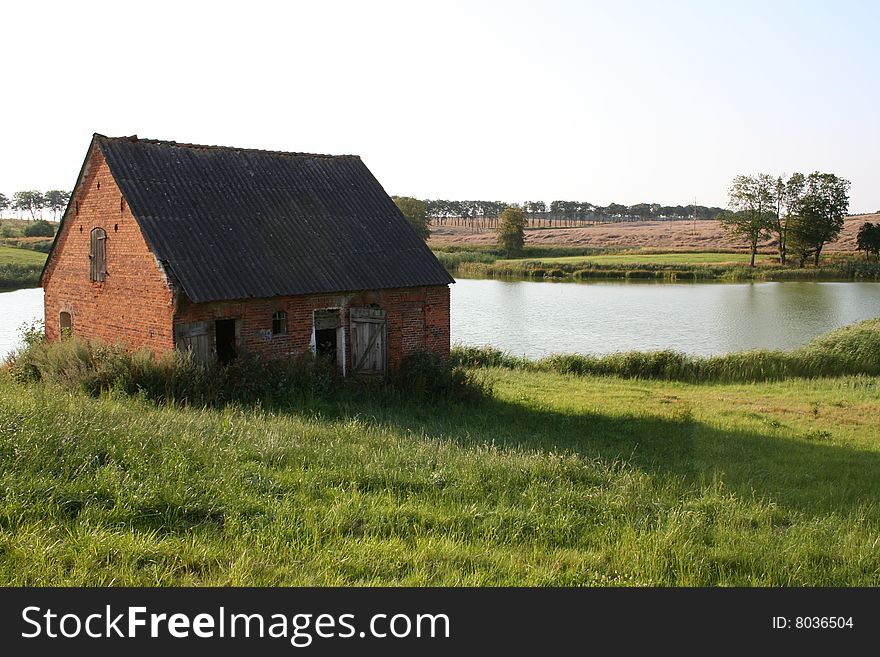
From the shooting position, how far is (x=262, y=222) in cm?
1781

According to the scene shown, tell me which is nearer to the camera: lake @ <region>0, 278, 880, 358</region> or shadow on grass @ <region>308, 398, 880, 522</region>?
shadow on grass @ <region>308, 398, 880, 522</region>

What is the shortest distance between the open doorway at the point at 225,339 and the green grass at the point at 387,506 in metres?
4.44

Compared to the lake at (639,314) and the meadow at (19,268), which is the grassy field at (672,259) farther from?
the meadow at (19,268)

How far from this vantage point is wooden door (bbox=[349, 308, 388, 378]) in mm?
17656

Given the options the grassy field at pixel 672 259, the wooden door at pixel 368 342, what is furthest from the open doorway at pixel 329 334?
the grassy field at pixel 672 259

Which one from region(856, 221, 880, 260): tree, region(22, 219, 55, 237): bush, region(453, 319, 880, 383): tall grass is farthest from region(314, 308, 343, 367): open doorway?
region(22, 219, 55, 237): bush

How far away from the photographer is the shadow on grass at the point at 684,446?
392 inches

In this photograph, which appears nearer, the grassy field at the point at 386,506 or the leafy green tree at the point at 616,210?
the grassy field at the point at 386,506

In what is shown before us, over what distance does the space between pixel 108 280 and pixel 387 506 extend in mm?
11886

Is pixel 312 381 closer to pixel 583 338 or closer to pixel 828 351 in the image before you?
pixel 828 351

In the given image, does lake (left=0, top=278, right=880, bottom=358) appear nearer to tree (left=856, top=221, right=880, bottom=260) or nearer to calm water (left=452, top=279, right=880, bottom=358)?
calm water (left=452, top=279, right=880, bottom=358)

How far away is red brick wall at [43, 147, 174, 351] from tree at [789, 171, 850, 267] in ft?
224

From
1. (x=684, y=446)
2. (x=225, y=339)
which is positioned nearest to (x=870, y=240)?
(x=684, y=446)

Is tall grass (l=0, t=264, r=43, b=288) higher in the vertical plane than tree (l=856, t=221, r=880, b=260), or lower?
lower
